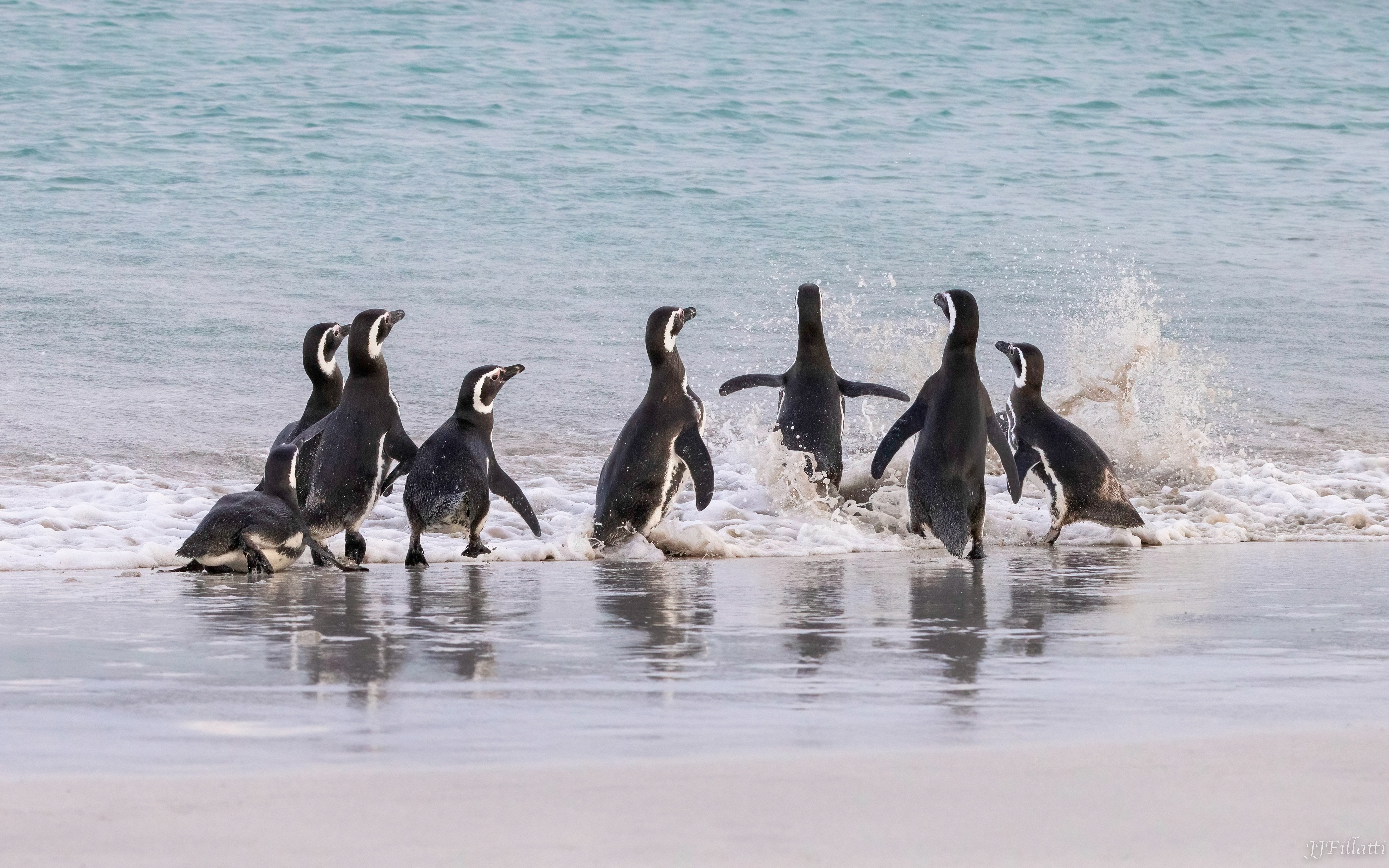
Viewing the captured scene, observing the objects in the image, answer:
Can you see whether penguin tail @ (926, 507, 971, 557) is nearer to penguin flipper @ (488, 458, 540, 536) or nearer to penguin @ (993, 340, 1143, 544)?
penguin @ (993, 340, 1143, 544)

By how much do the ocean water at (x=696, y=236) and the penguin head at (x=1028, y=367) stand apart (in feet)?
2.13

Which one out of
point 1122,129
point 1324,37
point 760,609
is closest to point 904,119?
point 1122,129

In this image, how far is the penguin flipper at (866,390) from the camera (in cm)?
827

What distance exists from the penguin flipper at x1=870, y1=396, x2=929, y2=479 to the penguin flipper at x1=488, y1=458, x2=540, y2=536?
1606 mm

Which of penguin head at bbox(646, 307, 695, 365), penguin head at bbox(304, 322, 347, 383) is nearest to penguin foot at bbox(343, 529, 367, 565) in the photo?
penguin head at bbox(304, 322, 347, 383)

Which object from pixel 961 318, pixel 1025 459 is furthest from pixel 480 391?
pixel 1025 459

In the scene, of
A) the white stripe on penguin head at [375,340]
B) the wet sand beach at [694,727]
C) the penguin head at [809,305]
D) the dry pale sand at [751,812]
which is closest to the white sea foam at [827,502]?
the penguin head at [809,305]

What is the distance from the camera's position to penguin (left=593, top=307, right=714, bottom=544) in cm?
684

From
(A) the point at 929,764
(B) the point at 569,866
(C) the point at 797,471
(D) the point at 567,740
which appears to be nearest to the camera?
(B) the point at 569,866

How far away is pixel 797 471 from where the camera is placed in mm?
7727

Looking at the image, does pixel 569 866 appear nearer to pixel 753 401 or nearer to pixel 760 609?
pixel 760 609

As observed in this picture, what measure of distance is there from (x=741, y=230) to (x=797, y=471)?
12839mm

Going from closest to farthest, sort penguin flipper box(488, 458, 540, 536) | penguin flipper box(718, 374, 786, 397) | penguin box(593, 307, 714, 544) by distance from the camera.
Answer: penguin flipper box(488, 458, 540, 536)
penguin box(593, 307, 714, 544)
penguin flipper box(718, 374, 786, 397)

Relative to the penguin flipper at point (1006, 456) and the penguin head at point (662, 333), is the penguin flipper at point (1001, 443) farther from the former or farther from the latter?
the penguin head at point (662, 333)
